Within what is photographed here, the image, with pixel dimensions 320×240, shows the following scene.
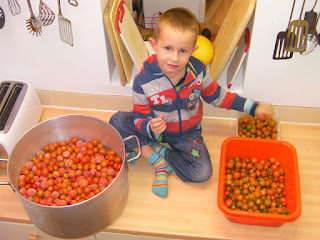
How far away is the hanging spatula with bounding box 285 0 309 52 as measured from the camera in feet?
3.93

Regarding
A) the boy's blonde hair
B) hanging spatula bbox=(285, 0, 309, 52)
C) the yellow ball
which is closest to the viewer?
the boy's blonde hair

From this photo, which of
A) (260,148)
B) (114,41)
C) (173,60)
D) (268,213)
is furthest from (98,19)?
(268,213)

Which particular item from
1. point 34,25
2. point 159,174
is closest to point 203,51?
point 159,174

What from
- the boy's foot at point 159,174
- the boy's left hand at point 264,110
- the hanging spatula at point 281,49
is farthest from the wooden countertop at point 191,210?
the hanging spatula at point 281,49

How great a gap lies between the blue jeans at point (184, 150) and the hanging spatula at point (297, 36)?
1.46 feet

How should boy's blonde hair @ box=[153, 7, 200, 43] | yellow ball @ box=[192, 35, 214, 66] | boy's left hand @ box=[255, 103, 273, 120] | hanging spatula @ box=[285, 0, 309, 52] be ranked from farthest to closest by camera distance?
1. yellow ball @ box=[192, 35, 214, 66]
2. boy's left hand @ box=[255, 103, 273, 120]
3. hanging spatula @ box=[285, 0, 309, 52]
4. boy's blonde hair @ box=[153, 7, 200, 43]

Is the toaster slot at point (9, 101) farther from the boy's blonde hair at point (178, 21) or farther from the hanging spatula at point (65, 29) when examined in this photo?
the boy's blonde hair at point (178, 21)

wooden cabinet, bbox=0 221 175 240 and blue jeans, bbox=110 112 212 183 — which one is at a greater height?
blue jeans, bbox=110 112 212 183

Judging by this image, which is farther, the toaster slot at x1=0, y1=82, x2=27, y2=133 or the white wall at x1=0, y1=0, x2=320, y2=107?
the toaster slot at x1=0, y1=82, x2=27, y2=133

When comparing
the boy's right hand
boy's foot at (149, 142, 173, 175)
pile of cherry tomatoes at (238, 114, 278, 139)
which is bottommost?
boy's foot at (149, 142, 173, 175)

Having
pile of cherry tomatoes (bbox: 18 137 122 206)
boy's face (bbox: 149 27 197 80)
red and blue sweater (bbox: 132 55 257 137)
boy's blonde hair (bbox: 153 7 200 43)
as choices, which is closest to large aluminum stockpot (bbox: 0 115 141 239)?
pile of cherry tomatoes (bbox: 18 137 122 206)

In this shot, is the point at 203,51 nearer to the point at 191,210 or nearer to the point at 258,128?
the point at 258,128

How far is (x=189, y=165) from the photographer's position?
1361mm

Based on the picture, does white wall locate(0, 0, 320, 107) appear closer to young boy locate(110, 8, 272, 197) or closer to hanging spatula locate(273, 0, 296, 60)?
hanging spatula locate(273, 0, 296, 60)
